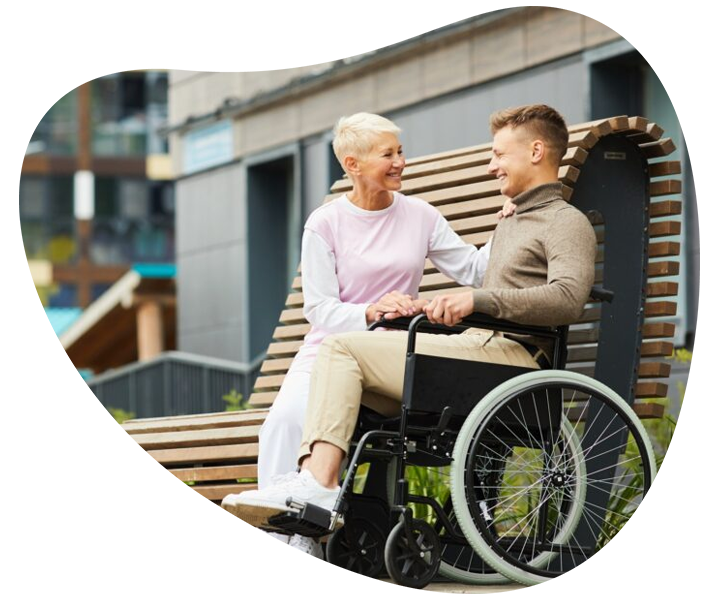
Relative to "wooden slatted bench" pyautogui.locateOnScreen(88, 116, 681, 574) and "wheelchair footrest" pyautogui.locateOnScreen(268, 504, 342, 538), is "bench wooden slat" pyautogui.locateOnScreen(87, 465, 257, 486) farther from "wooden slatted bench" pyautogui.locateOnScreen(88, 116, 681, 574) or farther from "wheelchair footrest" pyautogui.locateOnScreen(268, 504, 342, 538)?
"wheelchair footrest" pyautogui.locateOnScreen(268, 504, 342, 538)

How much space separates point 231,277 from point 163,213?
1205 inches

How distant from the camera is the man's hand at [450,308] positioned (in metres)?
3.94

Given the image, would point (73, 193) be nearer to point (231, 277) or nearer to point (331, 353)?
point (231, 277)

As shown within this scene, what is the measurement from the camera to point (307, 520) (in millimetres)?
3834

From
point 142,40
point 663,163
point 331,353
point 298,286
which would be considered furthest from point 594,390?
point 142,40

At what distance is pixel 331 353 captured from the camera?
3994 millimetres

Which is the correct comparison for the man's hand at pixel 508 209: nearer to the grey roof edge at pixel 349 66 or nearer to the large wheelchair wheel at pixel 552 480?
the large wheelchair wheel at pixel 552 480

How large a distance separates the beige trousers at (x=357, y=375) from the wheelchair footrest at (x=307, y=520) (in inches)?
6.6

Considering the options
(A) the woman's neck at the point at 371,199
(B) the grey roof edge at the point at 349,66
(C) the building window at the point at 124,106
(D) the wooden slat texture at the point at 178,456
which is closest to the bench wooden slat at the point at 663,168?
(A) the woman's neck at the point at 371,199

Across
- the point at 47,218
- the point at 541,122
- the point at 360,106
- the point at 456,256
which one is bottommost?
the point at 456,256

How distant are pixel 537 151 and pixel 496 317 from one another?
0.57m

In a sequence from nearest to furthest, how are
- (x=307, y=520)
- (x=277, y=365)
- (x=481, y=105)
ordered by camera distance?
(x=307, y=520)
(x=277, y=365)
(x=481, y=105)

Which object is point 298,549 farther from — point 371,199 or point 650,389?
point 650,389

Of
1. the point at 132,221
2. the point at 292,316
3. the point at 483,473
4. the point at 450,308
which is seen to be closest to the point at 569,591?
the point at 483,473
